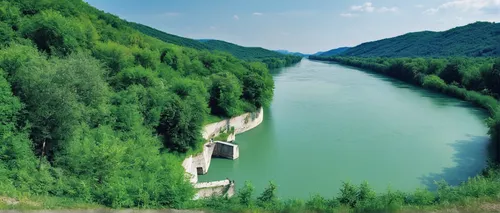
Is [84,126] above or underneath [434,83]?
underneath

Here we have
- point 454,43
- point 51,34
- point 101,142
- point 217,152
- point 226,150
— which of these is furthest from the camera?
point 454,43

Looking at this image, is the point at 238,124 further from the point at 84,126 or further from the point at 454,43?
the point at 454,43

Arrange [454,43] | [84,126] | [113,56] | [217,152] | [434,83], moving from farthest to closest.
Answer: [454,43]
[434,83]
[113,56]
[217,152]
[84,126]

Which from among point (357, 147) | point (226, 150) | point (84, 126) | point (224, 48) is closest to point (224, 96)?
point (226, 150)

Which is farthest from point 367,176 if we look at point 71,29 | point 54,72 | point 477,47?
point 477,47

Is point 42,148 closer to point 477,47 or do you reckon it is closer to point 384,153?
point 384,153

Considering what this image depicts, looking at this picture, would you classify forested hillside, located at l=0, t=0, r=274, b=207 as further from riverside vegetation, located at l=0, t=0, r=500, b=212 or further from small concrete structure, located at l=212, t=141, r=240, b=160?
small concrete structure, located at l=212, t=141, r=240, b=160

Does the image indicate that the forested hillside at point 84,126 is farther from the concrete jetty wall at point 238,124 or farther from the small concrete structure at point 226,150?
the small concrete structure at point 226,150
